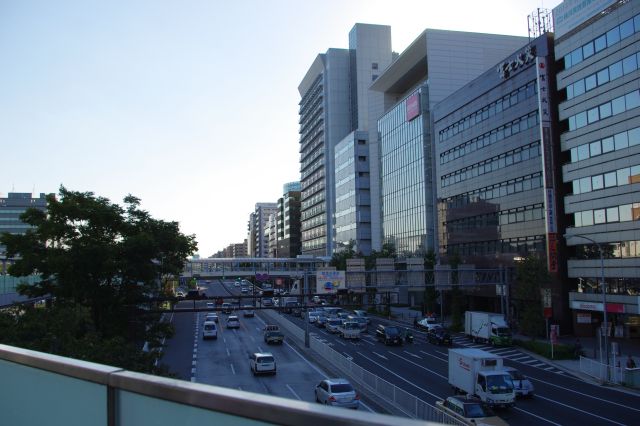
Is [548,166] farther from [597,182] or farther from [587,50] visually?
[587,50]

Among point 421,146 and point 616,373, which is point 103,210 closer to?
point 616,373

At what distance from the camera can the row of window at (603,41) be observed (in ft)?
154

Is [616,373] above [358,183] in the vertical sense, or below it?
below

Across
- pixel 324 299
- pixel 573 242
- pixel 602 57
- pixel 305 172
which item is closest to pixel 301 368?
pixel 573 242

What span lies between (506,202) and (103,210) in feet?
161

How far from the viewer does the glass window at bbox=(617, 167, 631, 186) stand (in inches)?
1884

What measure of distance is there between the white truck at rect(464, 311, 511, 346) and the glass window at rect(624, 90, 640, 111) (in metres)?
22.6

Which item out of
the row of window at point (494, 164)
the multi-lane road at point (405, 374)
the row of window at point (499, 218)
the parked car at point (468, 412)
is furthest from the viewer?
the row of window at point (494, 164)

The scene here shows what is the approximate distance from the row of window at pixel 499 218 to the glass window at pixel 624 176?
10.5m

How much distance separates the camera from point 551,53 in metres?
57.8

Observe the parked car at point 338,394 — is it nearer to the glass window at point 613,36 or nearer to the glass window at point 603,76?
the glass window at point 603,76

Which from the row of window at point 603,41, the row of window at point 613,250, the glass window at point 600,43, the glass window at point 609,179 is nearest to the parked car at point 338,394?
the row of window at point 613,250

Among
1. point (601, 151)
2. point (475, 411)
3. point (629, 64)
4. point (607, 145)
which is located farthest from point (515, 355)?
point (629, 64)

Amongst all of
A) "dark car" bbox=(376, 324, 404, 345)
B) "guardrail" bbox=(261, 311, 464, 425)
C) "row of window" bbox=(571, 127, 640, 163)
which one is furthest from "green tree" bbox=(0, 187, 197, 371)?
"row of window" bbox=(571, 127, 640, 163)
